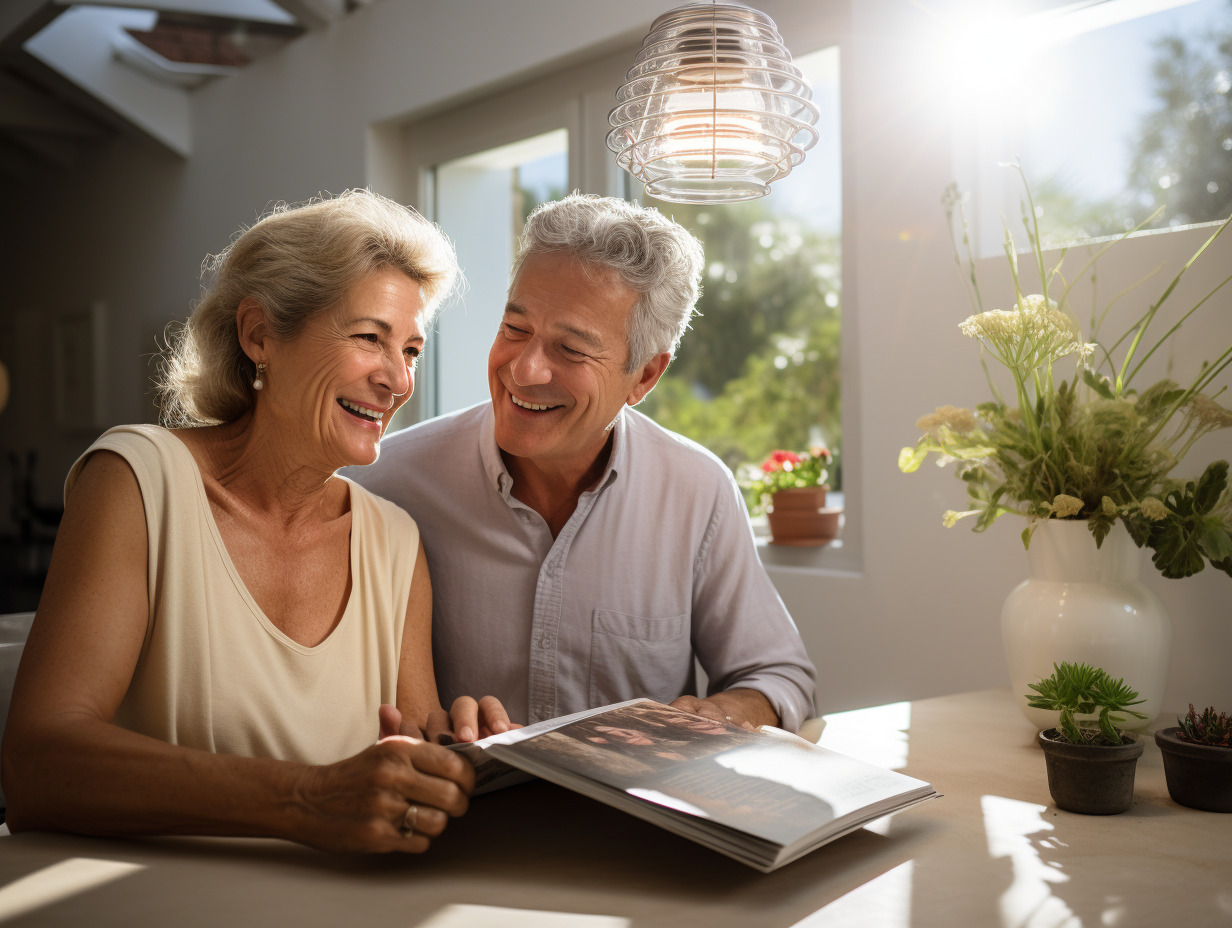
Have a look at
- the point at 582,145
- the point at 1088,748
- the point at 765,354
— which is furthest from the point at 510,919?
the point at 765,354

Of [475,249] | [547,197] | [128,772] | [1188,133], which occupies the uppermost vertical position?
[547,197]

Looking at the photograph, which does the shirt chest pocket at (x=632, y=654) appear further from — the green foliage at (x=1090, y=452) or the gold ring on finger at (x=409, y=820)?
the gold ring on finger at (x=409, y=820)

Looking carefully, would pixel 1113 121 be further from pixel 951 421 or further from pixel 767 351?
pixel 767 351

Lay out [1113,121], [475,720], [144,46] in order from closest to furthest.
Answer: [475,720] < [1113,121] < [144,46]

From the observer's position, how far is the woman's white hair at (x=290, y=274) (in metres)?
1.46

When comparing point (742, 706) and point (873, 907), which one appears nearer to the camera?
point (873, 907)

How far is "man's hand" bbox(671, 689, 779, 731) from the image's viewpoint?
1.46 m

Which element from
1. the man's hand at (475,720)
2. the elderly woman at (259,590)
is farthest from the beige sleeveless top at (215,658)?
the man's hand at (475,720)

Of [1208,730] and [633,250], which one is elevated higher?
[633,250]

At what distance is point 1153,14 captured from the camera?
2.10 metres

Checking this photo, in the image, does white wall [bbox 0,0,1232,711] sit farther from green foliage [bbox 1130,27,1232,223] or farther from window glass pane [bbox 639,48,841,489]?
window glass pane [bbox 639,48,841,489]

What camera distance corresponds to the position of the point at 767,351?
24.4 feet

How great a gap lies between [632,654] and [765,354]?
5885 millimetres

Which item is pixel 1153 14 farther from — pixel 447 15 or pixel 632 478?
pixel 447 15
